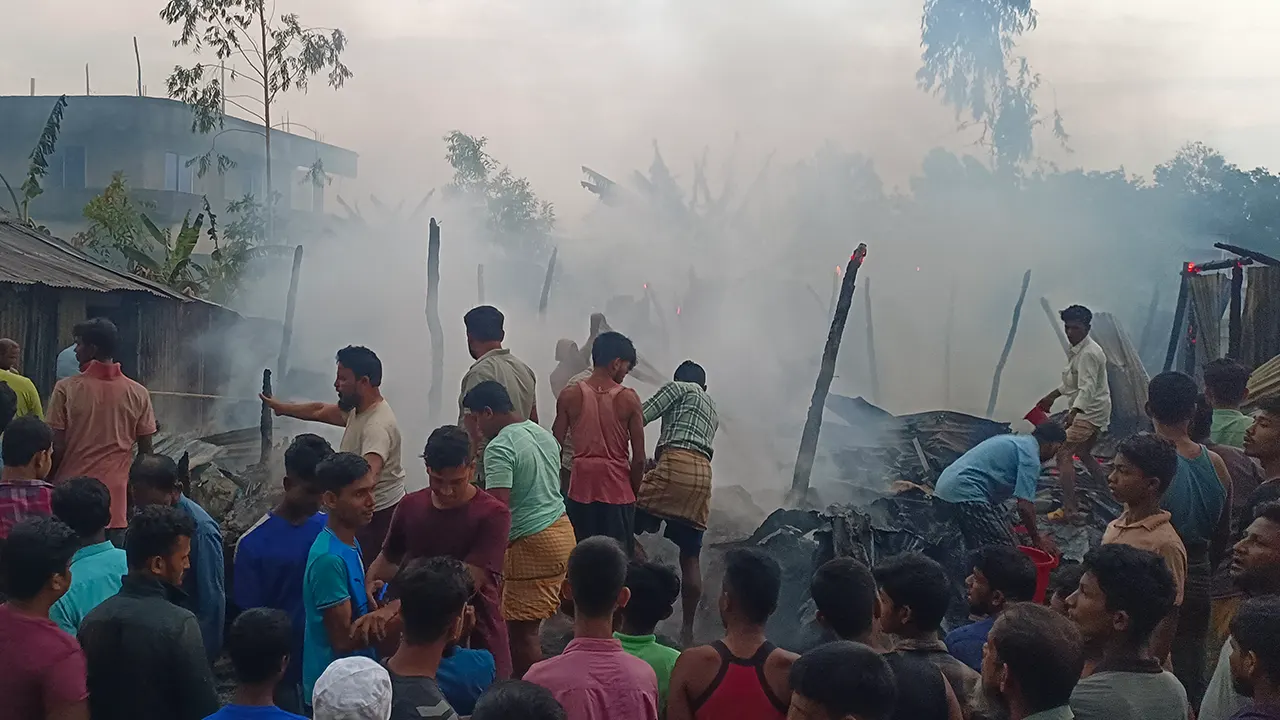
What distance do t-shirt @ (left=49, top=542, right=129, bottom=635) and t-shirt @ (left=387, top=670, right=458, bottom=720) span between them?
136cm

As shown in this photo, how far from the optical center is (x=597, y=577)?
3.41 meters

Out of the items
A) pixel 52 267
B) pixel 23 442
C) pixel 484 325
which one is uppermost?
pixel 52 267

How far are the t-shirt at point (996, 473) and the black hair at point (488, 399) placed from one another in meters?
4.13

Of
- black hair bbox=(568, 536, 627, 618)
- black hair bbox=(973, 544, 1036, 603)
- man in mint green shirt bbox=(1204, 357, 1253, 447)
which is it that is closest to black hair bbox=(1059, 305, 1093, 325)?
man in mint green shirt bbox=(1204, 357, 1253, 447)

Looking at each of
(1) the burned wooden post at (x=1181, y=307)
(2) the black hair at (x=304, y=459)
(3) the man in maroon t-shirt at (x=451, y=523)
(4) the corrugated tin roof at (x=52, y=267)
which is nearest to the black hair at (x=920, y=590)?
(3) the man in maroon t-shirt at (x=451, y=523)

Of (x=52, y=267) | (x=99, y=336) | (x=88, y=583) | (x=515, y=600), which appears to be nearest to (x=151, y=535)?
(x=88, y=583)

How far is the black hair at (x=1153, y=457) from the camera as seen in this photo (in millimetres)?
4395

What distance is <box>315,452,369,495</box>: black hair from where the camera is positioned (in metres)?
3.93

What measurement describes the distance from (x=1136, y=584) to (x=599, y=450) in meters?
3.85

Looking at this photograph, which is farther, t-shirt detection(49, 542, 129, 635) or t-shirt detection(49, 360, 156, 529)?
t-shirt detection(49, 360, 156, 529)

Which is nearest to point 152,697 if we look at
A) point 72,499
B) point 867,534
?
point 72,499

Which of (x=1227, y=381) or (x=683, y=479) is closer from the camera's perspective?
(x=1227, y=381)

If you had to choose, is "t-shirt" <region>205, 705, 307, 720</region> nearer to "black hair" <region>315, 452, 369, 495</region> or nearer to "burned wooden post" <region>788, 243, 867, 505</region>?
"black hair" <region>315, 452, 369, 495</region>

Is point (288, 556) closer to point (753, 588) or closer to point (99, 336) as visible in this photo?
point (753, 588)
